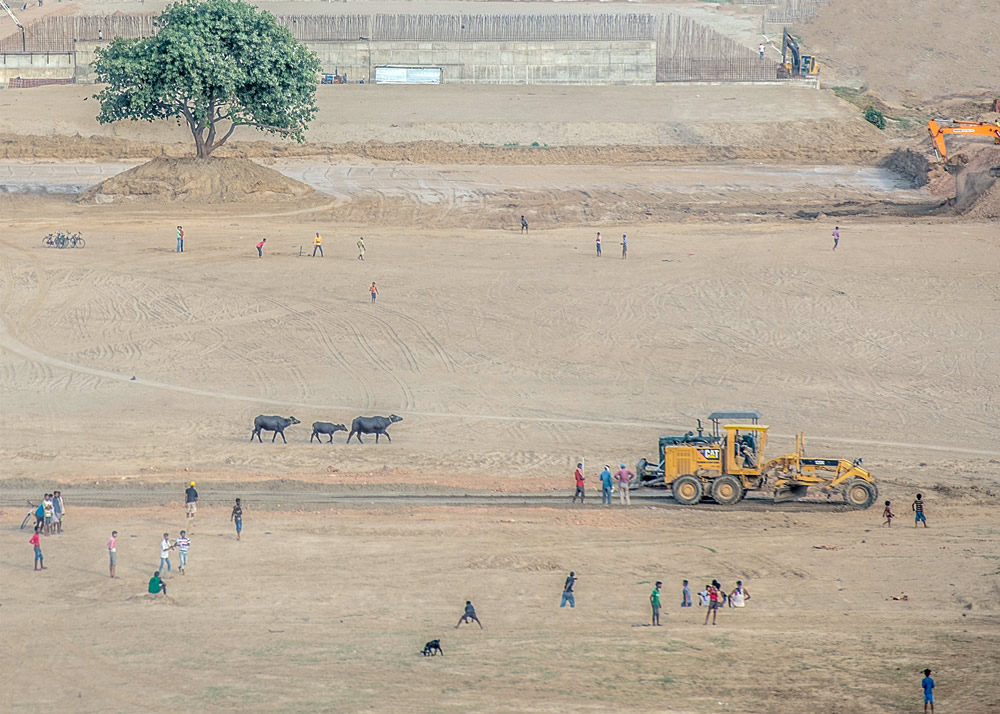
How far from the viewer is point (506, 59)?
94.8 meters

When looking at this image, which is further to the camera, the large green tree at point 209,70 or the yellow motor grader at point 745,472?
the large green tree at point 209,70

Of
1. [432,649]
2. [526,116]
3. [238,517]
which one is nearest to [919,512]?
[432,649]

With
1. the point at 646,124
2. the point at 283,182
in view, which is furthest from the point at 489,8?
the point at 283,182

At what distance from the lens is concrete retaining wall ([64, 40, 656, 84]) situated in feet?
309

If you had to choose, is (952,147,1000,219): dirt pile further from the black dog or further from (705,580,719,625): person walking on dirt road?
the black dog

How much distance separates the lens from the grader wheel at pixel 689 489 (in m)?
32.8

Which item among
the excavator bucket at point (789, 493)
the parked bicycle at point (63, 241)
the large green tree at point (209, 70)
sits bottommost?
the excavator bucket at point (789, 493)

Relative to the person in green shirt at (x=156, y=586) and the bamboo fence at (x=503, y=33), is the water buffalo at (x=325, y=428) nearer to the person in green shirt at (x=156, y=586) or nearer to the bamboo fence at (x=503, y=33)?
the person in green shirt at (x=156, y=586)

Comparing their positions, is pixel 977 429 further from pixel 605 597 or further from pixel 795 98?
pixel 795 98

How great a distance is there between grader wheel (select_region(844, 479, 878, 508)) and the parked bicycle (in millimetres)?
35732

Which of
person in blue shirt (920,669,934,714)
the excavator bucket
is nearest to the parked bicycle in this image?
the excavator bucket

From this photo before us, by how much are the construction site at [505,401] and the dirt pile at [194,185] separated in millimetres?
170

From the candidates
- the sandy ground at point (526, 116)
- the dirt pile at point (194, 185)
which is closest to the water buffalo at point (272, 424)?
the dirt pile at point (194, 185)

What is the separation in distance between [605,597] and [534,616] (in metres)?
1.75
